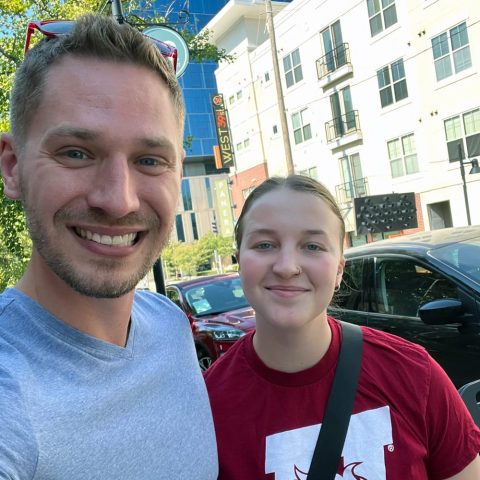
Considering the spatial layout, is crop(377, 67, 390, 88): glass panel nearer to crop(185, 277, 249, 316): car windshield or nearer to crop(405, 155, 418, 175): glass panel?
crop(405, 155, 418, 175): glass panel

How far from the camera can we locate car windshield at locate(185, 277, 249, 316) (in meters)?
7.16

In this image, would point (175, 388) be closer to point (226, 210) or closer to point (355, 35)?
point (355, 35)

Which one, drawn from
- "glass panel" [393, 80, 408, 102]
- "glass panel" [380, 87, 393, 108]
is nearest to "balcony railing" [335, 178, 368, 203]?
"glass panel" [380, 87, 393, 108]

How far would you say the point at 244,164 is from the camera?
103 ft

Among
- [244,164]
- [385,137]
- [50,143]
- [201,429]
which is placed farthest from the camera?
[244,164]

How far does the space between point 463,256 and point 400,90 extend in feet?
58.9

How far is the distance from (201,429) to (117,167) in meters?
0.81

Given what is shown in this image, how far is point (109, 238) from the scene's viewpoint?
1.35m

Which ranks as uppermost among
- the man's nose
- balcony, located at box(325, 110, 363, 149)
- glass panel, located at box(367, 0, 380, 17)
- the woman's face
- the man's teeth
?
glass panel, located at box(367, 0, 380, 17)

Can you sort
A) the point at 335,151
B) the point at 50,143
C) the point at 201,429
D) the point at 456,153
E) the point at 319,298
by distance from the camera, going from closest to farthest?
the point at 50,143, the point at 201,429, the point at 319,298, the point at 456,153, the point at 335,151

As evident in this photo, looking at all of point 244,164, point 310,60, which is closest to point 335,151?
point 310,60

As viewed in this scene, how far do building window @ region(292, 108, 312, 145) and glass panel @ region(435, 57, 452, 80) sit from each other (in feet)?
25.8

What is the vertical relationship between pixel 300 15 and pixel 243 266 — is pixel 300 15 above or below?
above

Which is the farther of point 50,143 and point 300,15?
point 300,15
